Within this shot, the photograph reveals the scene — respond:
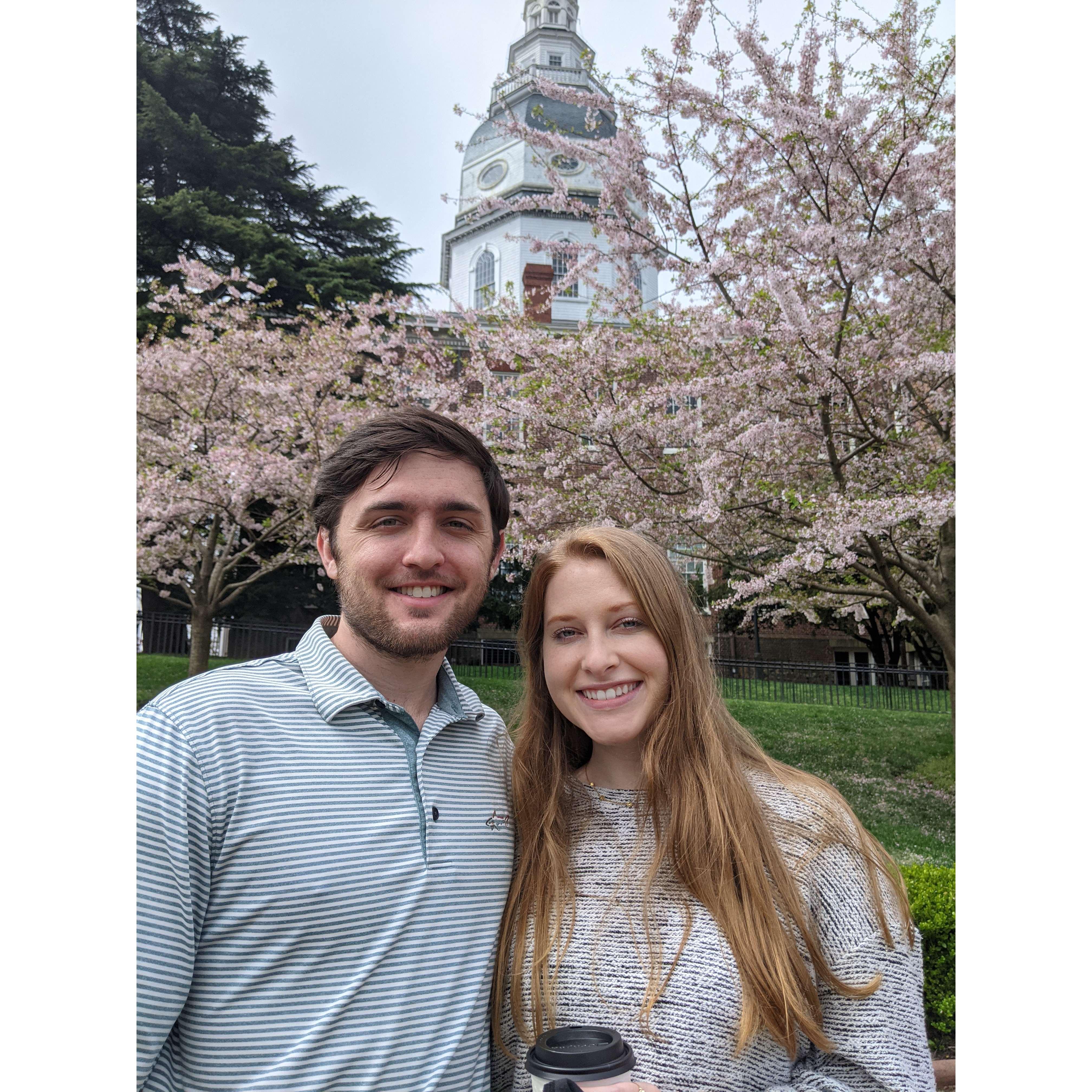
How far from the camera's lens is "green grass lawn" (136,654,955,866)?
6785mm

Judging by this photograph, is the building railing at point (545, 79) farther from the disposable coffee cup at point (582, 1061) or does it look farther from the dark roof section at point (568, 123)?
the disposable coffee cup at point (582, 1061)

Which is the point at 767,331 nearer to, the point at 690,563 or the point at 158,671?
the point at 690,563

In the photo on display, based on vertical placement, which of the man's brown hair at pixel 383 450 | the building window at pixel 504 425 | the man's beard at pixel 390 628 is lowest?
the man's beard at pixel 390 628

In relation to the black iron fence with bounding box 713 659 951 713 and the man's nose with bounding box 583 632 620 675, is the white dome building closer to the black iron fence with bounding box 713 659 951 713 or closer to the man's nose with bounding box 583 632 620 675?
the man's nose with bounding box 583 632 620 675

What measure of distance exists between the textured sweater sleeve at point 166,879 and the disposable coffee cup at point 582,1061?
0.60 metres

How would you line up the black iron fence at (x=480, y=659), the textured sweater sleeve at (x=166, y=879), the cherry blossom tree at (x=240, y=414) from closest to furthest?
the textured sweater sleeve at (x=166, y=879), the cherry blossom tree at (x=240, y=414), the black iron fence at (x=480, y=659)

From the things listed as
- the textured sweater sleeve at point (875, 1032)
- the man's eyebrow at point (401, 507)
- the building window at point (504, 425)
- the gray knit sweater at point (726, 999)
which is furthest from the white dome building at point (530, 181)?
the textured sweater sleeve at point (875, 1032)

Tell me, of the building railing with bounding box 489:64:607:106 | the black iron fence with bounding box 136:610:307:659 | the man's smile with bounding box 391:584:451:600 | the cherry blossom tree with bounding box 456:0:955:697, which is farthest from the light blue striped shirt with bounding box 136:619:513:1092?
the black iron fence with bounding box 136:610:307:659

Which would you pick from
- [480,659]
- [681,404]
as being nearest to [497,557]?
[681,404]

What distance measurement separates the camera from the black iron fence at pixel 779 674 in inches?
477

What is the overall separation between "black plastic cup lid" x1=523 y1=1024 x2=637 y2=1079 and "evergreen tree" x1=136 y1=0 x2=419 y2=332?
39.3ft

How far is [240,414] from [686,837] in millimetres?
8498
